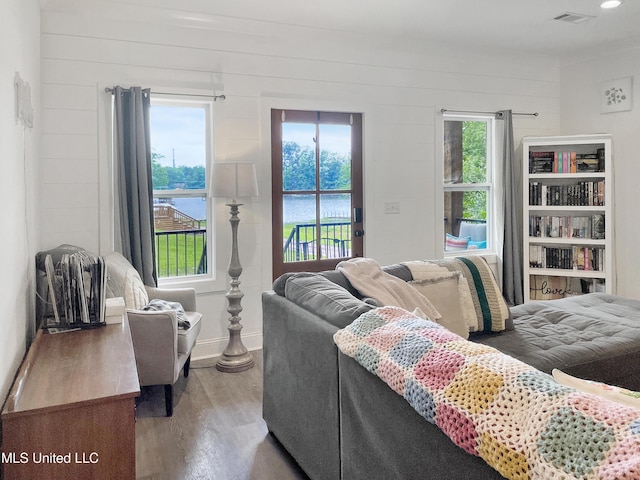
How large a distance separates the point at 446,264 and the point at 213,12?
245cm

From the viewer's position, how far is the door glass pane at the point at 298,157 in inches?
172

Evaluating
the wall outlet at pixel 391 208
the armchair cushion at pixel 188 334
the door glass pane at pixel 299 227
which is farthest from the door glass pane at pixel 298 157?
the armchair cushion at pixel 188 334

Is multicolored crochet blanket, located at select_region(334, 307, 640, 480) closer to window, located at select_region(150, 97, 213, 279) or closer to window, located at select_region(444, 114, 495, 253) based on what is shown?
window, located at select_region(150, 97, 213, 279)

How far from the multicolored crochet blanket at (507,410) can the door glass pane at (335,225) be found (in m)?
2.95

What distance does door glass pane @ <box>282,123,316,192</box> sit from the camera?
4.36 metres

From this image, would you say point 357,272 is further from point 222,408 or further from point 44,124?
point 44,124

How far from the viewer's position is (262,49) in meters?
4.16

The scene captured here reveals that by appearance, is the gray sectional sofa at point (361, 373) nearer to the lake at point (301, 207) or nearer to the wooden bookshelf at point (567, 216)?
the lake at point (301, 207)

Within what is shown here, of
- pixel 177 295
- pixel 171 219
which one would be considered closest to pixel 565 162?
pixel 171 219

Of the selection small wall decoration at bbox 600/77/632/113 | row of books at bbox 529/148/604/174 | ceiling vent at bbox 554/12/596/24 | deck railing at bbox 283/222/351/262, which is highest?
ceiling vent at bbox 554/12/596/24

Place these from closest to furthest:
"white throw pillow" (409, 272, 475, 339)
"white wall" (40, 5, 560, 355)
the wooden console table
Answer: the wooden console table < "white throw pillow" (409, 272, 475, 339) < "white wall" (40, 5, 560, 355)

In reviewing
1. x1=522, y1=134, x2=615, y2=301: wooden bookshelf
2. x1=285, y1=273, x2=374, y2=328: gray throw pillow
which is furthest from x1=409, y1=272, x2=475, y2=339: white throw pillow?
Result: x1=522, y1=134, x2=615, y2=301: wooden bookshelf

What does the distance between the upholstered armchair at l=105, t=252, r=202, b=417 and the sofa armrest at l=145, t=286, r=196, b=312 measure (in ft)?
1.05

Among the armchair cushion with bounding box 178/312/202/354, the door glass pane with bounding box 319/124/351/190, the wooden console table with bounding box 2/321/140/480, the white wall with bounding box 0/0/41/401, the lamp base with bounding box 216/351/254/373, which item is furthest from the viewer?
the door glass pane with bounding box 319/124/351/190
